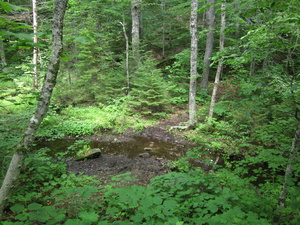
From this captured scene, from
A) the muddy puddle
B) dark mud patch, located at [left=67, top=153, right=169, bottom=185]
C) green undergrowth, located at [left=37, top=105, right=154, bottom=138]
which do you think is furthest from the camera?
green undergrowth, located at [left=37, top=105, right=154, bottom=138]

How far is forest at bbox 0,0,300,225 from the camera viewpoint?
5.55ft

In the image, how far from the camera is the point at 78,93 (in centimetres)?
1104

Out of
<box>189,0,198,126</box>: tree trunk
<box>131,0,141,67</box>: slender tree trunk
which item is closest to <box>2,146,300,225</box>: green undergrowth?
<box>189,0,198,126</box>: tree trunk

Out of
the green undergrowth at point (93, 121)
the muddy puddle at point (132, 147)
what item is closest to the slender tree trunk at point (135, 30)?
the green undergrowth at point (93, 121)

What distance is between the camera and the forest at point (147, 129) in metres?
1.69

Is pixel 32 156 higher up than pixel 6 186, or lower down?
lower down

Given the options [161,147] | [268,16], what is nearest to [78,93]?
[161,147]

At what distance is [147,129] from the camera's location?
893 cm

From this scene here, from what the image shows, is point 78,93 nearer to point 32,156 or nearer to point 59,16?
point 32,156

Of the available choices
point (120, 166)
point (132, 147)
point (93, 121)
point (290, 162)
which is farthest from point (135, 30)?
point (290, 162)

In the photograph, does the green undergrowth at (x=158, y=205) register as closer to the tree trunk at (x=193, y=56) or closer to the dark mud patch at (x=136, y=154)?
the dark mud patch at (x=136, y=154)

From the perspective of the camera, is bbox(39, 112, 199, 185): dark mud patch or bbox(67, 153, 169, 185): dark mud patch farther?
bbox(39, 112, 199, 185): dark mud patch

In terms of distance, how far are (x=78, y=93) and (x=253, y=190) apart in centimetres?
1070

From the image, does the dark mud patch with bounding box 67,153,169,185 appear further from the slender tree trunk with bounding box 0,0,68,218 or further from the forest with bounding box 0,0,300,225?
the slender tree trunk with bounding box 0,0,68,218
